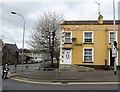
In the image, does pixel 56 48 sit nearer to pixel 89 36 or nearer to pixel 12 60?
pixel 89 36

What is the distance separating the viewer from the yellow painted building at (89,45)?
31.1m

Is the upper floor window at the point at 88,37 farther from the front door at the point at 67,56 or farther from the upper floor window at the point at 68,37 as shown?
the front door at the point at 67,56

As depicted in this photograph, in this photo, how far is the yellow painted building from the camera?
31.1 m

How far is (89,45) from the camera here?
31.2 metres

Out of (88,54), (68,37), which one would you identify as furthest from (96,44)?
(68,37)

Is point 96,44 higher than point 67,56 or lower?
higher

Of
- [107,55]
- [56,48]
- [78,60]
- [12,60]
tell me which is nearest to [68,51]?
[78,60]

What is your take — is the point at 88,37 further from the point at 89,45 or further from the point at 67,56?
the point at 67,56

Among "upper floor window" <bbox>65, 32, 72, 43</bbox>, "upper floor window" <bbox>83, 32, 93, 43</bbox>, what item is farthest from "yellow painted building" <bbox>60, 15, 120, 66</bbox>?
"upper floor window" <bbox>65, 32, 72, 43</bbox>

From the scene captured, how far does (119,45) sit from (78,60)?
17.2ft

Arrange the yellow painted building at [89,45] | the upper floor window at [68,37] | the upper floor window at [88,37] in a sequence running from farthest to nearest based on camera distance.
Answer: the upper floor window at [68,37], the upper floor window at [88,37], the yellow painted building at [89,45]

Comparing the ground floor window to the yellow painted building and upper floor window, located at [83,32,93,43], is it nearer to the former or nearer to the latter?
the yellow painted building

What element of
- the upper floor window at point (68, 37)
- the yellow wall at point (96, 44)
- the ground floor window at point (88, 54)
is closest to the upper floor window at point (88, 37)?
the yellow wall at point (96, 44)

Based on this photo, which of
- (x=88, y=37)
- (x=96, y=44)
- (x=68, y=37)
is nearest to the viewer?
(x=96, y=44)
